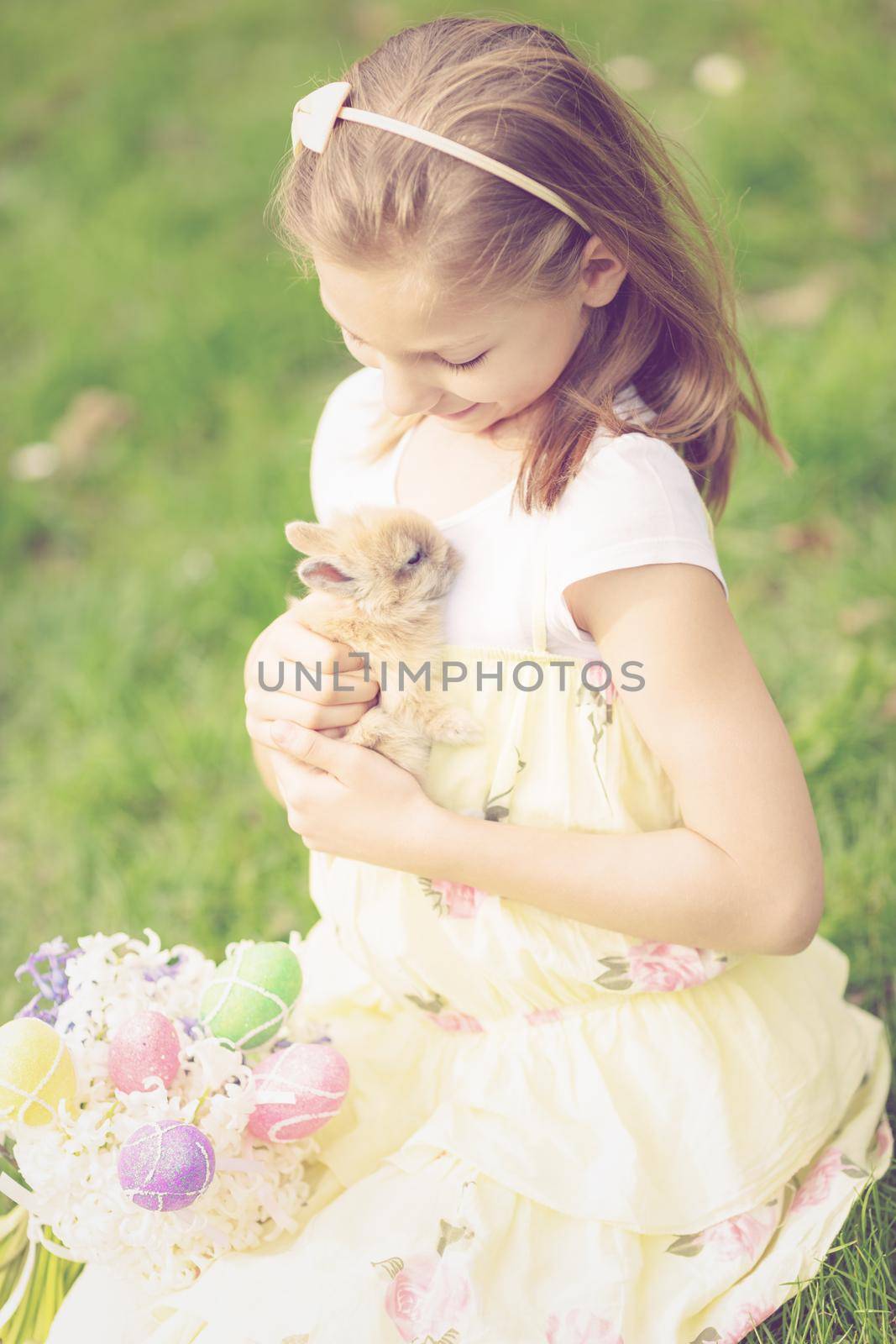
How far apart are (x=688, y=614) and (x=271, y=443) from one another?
2342mm

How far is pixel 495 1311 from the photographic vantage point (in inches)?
52.9

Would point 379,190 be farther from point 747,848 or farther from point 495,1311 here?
point 495,1311

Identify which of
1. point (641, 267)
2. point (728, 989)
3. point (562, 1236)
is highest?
point (641, 267)

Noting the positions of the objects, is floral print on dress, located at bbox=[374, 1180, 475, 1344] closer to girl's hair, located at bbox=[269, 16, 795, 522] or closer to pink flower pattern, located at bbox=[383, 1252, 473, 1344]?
pink flower pattern, located at bbox=[383, 1252, 473, 1344]

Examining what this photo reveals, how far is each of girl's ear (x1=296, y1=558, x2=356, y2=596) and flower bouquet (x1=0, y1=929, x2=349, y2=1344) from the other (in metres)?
0.47

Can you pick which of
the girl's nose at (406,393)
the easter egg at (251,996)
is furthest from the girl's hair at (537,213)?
the easter egg at (251,996)

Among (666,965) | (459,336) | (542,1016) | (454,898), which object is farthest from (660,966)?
(459,336)

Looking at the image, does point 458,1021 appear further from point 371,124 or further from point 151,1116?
point 371,124

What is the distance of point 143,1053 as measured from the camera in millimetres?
1372

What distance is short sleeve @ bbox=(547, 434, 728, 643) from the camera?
1289 millimetres

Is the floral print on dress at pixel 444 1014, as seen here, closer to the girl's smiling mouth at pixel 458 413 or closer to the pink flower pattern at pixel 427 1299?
the pink flower pattern at pixel 427 1299

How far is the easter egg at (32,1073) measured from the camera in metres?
1.32

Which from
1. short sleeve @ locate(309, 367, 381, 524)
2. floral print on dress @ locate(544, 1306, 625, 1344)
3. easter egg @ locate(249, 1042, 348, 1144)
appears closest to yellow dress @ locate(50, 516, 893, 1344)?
floral print on dress @ locate(544, 1306, 625, 1344)

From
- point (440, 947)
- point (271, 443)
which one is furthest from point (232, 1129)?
point (271, 443)
